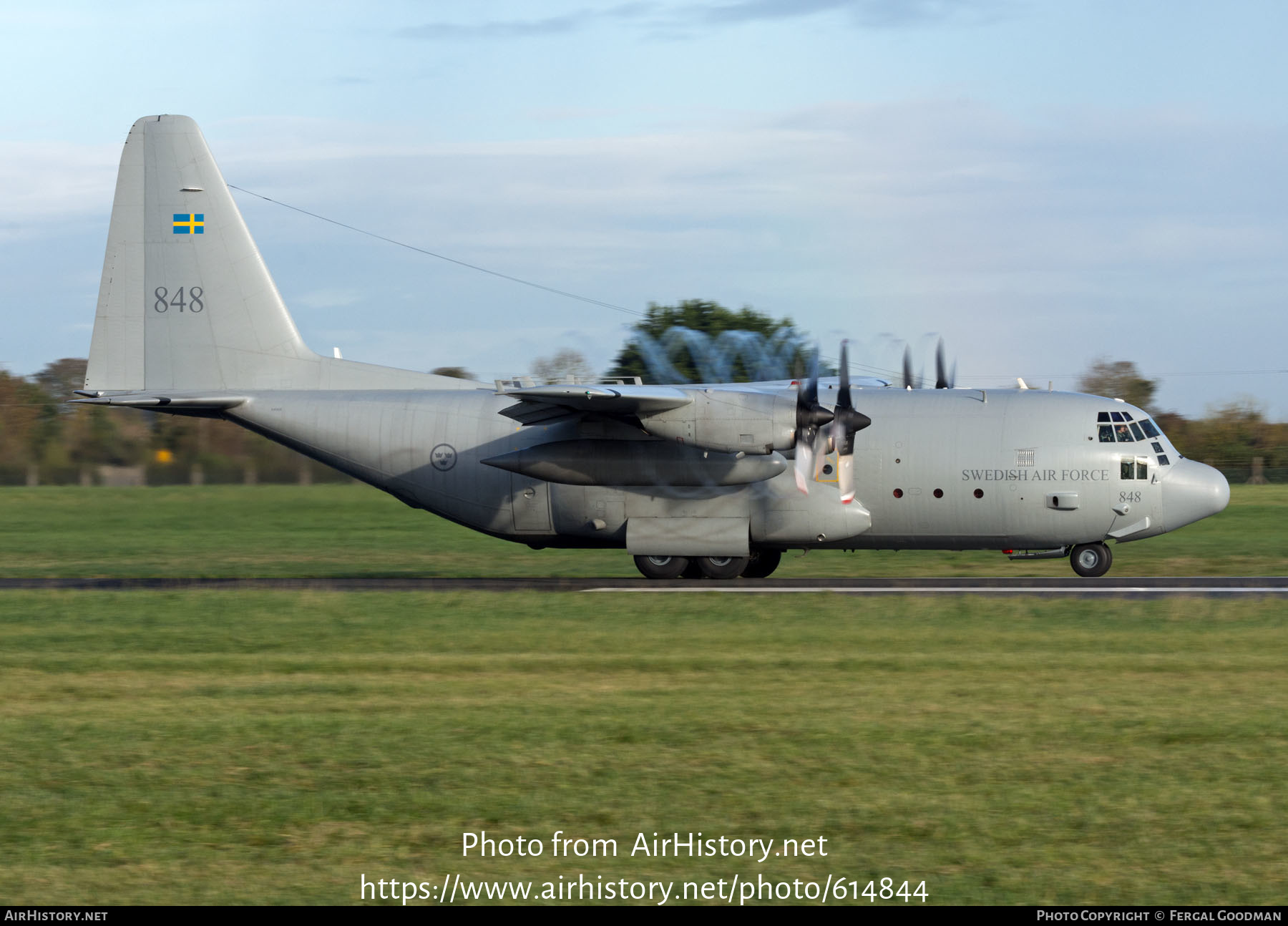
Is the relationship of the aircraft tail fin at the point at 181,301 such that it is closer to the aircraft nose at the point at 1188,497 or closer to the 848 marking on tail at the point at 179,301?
the 848 marking on tail at the point at 179,301

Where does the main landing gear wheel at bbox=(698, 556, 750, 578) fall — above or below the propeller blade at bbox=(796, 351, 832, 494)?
below

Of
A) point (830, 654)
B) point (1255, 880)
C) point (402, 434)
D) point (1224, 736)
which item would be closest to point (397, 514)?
point (402, 434)

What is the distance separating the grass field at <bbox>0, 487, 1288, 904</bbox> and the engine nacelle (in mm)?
2737

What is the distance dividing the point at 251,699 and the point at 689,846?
6264 millimetres

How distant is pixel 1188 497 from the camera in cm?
2234

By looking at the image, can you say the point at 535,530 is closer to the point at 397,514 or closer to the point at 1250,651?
the point at 1250,651

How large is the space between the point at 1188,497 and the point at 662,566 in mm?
9509

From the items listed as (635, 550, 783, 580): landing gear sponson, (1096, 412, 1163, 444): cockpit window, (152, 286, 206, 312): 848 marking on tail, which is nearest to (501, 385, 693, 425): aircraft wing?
(635, 550, 783, 580): landing gear sponson

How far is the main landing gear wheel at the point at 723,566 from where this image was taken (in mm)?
23234

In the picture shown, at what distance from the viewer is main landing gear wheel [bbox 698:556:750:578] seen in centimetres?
2323

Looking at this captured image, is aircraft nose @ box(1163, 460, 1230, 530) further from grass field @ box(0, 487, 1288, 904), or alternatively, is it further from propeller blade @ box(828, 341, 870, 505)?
propeller blade @ box(828, 341, 870, 505)

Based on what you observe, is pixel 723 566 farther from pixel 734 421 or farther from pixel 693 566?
pixel 734 421

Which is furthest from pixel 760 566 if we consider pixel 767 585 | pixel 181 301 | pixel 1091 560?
pixel 181 301

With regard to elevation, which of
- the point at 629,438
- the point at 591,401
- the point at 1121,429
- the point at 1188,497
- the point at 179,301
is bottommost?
the point at 1188,497
